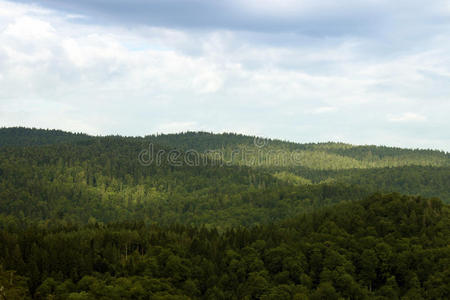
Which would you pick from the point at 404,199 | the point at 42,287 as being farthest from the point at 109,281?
the point at 404,199

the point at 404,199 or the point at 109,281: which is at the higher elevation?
the point at 404,199

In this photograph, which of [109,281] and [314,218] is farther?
[314,218]

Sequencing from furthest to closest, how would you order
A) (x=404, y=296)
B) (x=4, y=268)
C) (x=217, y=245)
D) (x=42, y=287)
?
(x=217, y=245)
(x=404, y=296)
(x=4, y=268)
(x=42, y=287)

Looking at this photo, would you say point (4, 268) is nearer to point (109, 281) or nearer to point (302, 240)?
point (109, 281)

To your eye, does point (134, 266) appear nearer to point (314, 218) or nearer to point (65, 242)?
point (65, 242)

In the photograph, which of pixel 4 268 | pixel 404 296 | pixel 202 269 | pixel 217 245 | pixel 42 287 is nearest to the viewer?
pixel 42 287

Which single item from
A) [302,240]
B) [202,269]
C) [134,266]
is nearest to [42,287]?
[134,266]

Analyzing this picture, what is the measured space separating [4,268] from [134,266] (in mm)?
31803

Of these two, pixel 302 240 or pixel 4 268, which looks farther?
pixel 302 240

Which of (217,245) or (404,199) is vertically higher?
(404,199)

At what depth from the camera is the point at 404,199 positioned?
7352 inches

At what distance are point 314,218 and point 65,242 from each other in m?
90.1

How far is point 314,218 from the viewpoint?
19625 cm

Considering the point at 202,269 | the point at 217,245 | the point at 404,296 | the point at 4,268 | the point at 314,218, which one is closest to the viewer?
the point at 4,268
